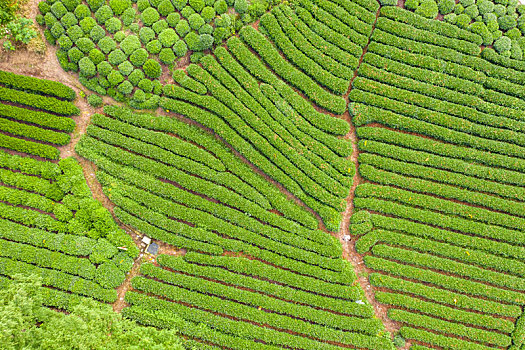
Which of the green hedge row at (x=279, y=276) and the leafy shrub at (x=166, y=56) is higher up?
the leafy shrub at (x=166, y=56)

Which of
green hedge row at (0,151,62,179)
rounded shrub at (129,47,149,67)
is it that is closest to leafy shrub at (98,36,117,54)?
rounded shrub at (129,47,149,67)

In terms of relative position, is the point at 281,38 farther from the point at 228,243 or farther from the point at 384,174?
the point at 228,243

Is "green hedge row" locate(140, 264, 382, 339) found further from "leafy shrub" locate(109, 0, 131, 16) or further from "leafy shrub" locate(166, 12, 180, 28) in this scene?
"leafy shrub" locate(109, 0, 131, 16)

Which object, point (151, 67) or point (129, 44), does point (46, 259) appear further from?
point (129, 44)

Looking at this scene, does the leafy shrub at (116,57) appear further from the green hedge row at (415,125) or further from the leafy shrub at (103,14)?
the green hedge row at (415,125)

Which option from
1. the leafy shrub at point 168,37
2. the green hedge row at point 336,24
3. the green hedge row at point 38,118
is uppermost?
the green hedge row at point 336,24

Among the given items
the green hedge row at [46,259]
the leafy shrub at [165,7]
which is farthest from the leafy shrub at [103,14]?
the green hedge row at [46,259]
